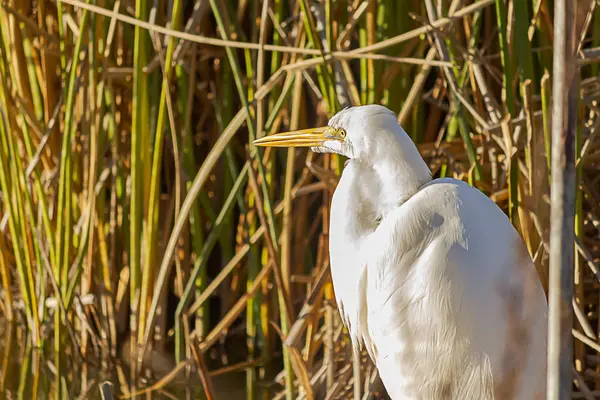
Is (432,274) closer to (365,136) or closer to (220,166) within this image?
(365,136)

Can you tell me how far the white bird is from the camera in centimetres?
125

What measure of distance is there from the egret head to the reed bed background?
0.31 metres

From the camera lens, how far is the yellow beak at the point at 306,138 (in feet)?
4.51

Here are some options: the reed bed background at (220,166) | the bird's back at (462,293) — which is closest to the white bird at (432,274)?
the bird's back at (462,293)

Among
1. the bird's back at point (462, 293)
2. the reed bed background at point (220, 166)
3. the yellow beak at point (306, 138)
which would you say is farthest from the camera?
the reed bed background at point (220, 166)

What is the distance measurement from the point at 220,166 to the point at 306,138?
1.02 metres

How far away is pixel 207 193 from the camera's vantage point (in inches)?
92.2

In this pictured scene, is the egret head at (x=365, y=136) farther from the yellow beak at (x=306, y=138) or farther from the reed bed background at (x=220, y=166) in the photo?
the reed bed background at (x=220, y=166)

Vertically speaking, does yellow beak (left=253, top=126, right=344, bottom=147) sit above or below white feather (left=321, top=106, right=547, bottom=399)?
above

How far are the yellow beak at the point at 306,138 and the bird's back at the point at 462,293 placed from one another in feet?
0.54

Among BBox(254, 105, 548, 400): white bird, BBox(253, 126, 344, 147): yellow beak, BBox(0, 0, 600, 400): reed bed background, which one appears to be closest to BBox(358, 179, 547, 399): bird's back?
BBox(254, 105, 548, 400): white bird

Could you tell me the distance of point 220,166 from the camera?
241 centimetres

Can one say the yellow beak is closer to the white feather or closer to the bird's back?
the white feather

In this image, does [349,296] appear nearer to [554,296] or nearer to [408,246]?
[408,246]
